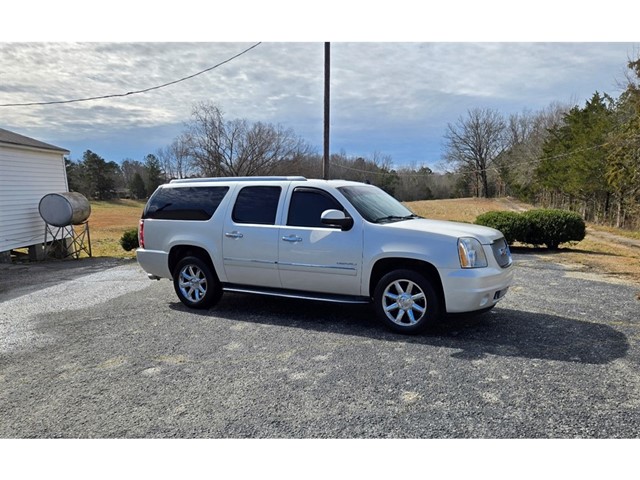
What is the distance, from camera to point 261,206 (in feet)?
18.3

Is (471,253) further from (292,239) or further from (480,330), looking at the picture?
(292,239)

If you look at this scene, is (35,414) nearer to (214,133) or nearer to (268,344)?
(268,344)

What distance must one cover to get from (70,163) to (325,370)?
192 ft

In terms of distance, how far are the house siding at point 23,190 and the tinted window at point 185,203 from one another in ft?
37.6

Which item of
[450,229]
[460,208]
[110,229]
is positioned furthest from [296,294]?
[460,208]

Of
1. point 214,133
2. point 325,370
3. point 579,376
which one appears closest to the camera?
point 579,376

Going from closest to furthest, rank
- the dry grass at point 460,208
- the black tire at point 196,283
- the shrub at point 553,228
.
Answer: the black tire at point 196,283 < the shrub at point 553,228 < the dry grass at point 460,208

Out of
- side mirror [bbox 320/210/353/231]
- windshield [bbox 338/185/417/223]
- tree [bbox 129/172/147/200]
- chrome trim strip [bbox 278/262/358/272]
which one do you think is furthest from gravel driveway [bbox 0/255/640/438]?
tree [bbox 129/172/147/200]

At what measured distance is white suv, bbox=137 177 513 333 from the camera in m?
4.54

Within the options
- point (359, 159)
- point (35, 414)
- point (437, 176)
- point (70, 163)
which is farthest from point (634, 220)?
point (70, 163)

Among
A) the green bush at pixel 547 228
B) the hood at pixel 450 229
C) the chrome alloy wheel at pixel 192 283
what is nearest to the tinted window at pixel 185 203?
the chrome alloy wheel at pixel 192 283

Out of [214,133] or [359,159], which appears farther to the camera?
[359,159]

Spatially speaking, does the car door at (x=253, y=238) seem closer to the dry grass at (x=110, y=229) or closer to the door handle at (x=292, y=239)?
the door handle at (x=292, y=239)

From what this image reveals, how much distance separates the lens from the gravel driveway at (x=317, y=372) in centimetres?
289
